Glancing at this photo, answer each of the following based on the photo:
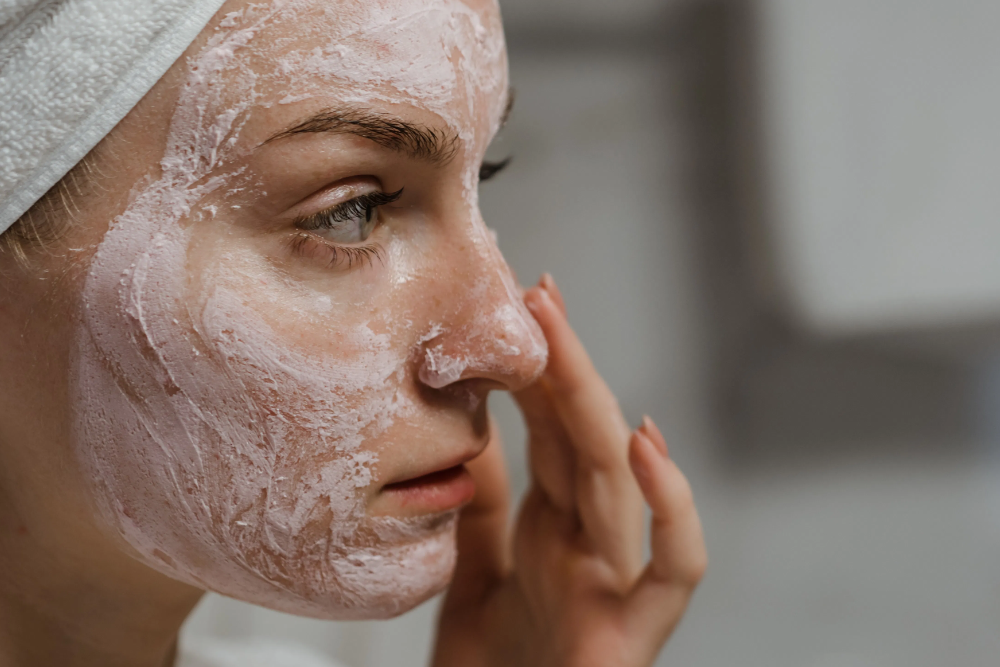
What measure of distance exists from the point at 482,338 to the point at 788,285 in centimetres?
78

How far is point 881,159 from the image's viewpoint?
112 centimetres

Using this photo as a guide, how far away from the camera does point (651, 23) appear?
121cm

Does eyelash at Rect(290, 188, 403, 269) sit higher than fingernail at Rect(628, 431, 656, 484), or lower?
higher

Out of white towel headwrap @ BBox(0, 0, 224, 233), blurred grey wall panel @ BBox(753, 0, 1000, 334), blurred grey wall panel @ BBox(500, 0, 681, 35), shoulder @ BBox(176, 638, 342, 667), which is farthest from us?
blurred grey wall panel @ BBox(500, 0, 681, 35)

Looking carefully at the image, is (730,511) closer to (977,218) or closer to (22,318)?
(977,218)

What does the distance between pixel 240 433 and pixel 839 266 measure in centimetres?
93

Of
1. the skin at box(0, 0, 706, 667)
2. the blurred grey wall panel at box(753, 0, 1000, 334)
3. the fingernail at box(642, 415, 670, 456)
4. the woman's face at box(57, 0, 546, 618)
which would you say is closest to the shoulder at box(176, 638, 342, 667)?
the skin at box(0, 0, 706, 667)

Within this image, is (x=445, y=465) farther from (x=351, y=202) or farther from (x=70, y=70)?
(x=70, y=70)

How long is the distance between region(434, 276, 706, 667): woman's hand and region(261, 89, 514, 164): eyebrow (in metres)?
0.21

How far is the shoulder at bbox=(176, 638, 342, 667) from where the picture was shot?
0.82m

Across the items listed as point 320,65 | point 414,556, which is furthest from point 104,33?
point 414,556

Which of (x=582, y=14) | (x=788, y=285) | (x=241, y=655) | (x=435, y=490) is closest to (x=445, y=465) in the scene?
(x=435, y=490)

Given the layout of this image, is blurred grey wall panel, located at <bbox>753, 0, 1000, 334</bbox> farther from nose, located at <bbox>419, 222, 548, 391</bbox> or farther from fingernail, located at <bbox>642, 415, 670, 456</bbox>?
nose, located at <bbox>419, 222, 548, 391</bbox>

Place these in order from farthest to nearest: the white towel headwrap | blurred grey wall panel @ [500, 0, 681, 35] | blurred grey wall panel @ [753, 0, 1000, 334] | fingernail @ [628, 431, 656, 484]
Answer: blurred grey wall panel @ [500, 0, 681, 35] < blurred grey wall panel @ [753, 0, 1000, 334] < fingernail @ [628, 431, 656, 484] < the white towel headwrap
